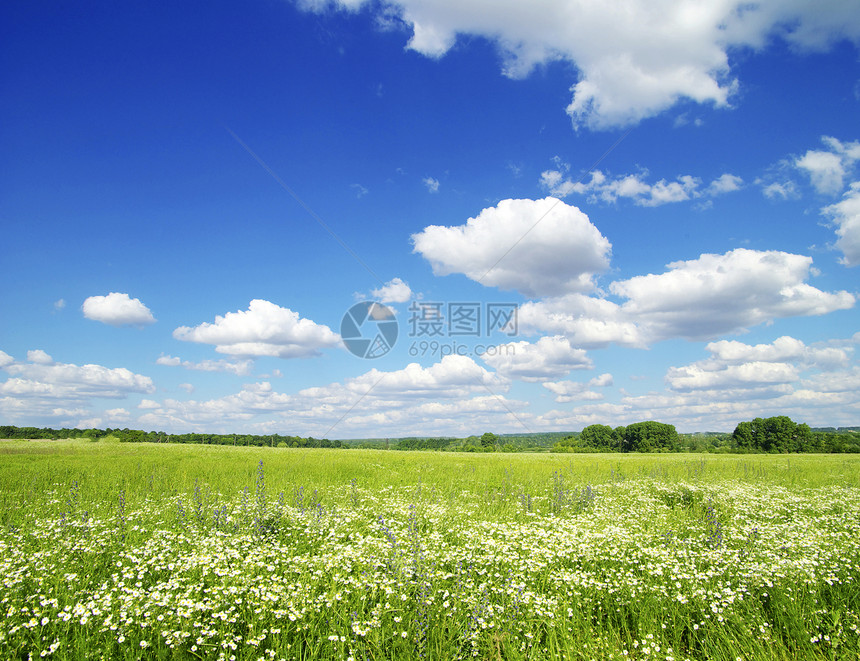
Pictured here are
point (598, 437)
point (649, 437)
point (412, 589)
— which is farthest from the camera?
point (598, 437)

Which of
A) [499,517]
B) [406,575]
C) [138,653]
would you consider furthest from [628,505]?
[138,653]

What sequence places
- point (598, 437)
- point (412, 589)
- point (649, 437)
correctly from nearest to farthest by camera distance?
1. point (412, 589)
2. point (649, 437)
3. point (598, 437)

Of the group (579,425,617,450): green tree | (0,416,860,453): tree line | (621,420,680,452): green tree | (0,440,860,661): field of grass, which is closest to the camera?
(0,440,860,661): field of grass

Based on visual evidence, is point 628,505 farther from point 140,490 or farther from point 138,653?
point 140,490

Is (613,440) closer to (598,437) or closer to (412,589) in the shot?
(598,437)

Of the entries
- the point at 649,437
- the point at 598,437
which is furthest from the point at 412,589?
the point at 598,437

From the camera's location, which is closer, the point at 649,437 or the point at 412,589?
the point at 412,589

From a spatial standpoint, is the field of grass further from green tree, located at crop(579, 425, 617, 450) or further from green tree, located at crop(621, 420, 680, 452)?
green tree, located at crop(579, 425, 617, 450)

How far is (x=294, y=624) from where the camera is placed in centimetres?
483

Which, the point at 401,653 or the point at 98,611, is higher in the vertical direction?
the point at 98,611

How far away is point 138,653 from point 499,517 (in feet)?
22.4

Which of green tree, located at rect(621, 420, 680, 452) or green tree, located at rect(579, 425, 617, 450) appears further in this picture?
green tree, located at rect(579, 425, 617, 450)

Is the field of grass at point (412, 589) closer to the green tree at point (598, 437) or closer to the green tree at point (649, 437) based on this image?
the green tree at point (649, 437)

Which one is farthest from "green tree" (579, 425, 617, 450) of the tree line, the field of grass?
the field of grass
